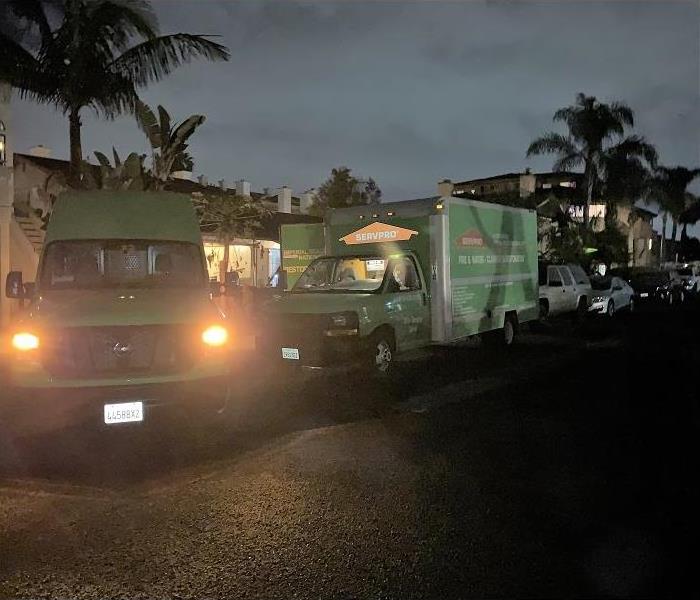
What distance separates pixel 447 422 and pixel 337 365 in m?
2.48

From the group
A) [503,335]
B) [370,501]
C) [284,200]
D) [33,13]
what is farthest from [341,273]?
[284,200]

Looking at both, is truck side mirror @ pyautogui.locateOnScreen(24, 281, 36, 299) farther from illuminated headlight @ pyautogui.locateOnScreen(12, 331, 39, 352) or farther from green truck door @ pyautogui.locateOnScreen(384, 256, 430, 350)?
green truck door @ pyautogui.locateOnScreen(384, 256, 430, 350)

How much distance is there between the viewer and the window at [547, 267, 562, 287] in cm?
1991

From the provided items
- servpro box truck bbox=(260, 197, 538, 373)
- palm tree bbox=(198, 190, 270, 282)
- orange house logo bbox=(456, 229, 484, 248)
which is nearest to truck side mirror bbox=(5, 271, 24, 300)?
servpro box truck bbox=(260, 197, 538, 373)

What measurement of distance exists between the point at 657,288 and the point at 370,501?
29.6 m

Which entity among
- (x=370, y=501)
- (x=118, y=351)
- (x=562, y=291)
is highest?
(x=562, y=291)

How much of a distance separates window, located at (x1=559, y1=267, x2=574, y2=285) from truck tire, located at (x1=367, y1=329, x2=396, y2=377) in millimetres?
10960

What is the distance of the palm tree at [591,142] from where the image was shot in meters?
36.2

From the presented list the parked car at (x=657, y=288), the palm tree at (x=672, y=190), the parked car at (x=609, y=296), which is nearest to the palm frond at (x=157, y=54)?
the parked car at (x=609, y=296)

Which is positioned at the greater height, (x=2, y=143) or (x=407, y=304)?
(x=2, y=143)

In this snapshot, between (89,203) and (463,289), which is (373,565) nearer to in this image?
(89,203)

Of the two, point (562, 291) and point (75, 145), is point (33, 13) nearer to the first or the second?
point (75, 145)

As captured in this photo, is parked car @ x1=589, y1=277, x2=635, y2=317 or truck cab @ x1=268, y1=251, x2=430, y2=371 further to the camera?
parked car @ x1=589, y1=277, x2=635, y2=317

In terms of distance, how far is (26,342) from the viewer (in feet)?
21.7
